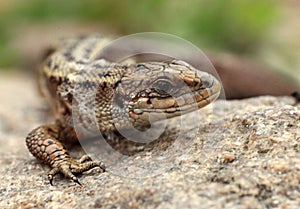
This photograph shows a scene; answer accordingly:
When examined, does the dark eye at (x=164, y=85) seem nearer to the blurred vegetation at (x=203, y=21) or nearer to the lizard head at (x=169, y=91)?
the lizard head at (x=169, y=91)

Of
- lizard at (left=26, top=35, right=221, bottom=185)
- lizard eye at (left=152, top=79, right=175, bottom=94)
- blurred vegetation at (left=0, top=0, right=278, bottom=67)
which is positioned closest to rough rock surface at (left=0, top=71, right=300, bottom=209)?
lizard at (left=26, top=35, right=221, bottom=185)

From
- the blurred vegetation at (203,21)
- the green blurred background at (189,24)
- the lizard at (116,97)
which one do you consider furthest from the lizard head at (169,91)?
the blurred vegetation at (203,21)

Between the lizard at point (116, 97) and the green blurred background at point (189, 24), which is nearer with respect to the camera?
the lizard at point (116, 97)

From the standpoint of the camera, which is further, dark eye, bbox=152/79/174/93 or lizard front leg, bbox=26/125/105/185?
dark eye, bbox=152/79/174/93

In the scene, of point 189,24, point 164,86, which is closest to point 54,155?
point 164,86

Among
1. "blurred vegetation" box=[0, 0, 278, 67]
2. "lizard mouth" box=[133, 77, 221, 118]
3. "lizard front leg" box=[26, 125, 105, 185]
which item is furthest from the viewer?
"blurred vegetation" box=[0, 0, 278, 67]

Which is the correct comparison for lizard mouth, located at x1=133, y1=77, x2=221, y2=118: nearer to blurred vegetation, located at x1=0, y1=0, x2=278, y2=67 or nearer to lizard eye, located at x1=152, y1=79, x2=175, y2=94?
lizard eye, located at x1=152, y1=79, x2=175, y2=94

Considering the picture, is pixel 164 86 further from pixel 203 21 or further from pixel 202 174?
pixel 203 21

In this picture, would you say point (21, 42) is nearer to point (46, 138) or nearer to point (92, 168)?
point (46, 138)
